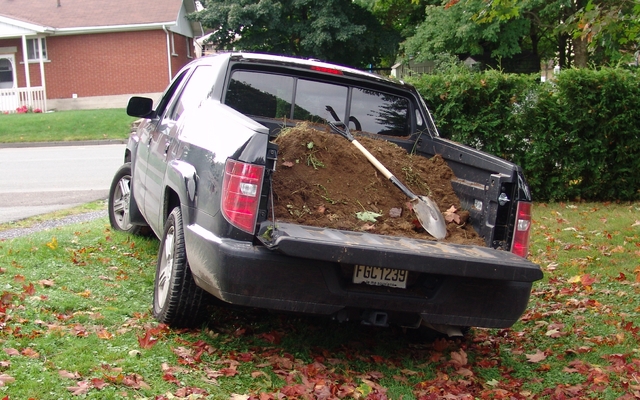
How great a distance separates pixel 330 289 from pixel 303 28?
28.6 metres

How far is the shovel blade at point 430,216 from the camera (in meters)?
4.66

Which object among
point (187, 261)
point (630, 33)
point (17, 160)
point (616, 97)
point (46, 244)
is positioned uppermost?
point (630, 33)

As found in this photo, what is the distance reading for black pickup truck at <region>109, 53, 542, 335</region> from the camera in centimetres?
394

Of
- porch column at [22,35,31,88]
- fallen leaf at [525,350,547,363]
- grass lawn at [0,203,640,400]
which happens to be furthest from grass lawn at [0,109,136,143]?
fallen leaf at [525,350,547,363]

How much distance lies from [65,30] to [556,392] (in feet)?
110

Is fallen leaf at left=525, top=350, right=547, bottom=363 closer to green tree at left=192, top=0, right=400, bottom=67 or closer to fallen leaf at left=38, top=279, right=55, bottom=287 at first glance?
fallen leaf at left=38, top=279, right=55, bottom=287

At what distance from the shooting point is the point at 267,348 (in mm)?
4637

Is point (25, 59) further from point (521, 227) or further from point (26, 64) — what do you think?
point (521, 227)

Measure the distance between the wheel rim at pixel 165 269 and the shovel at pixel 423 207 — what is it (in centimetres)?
148

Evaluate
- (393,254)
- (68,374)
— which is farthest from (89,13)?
(393,254)

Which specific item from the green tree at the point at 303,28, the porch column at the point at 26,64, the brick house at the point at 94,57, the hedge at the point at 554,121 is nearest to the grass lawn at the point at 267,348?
the hedge at the point at 554,121

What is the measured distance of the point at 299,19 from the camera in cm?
3253

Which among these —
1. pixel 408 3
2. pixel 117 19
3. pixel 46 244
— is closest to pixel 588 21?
pixel 46 244

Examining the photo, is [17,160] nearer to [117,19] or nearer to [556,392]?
[556,392]
